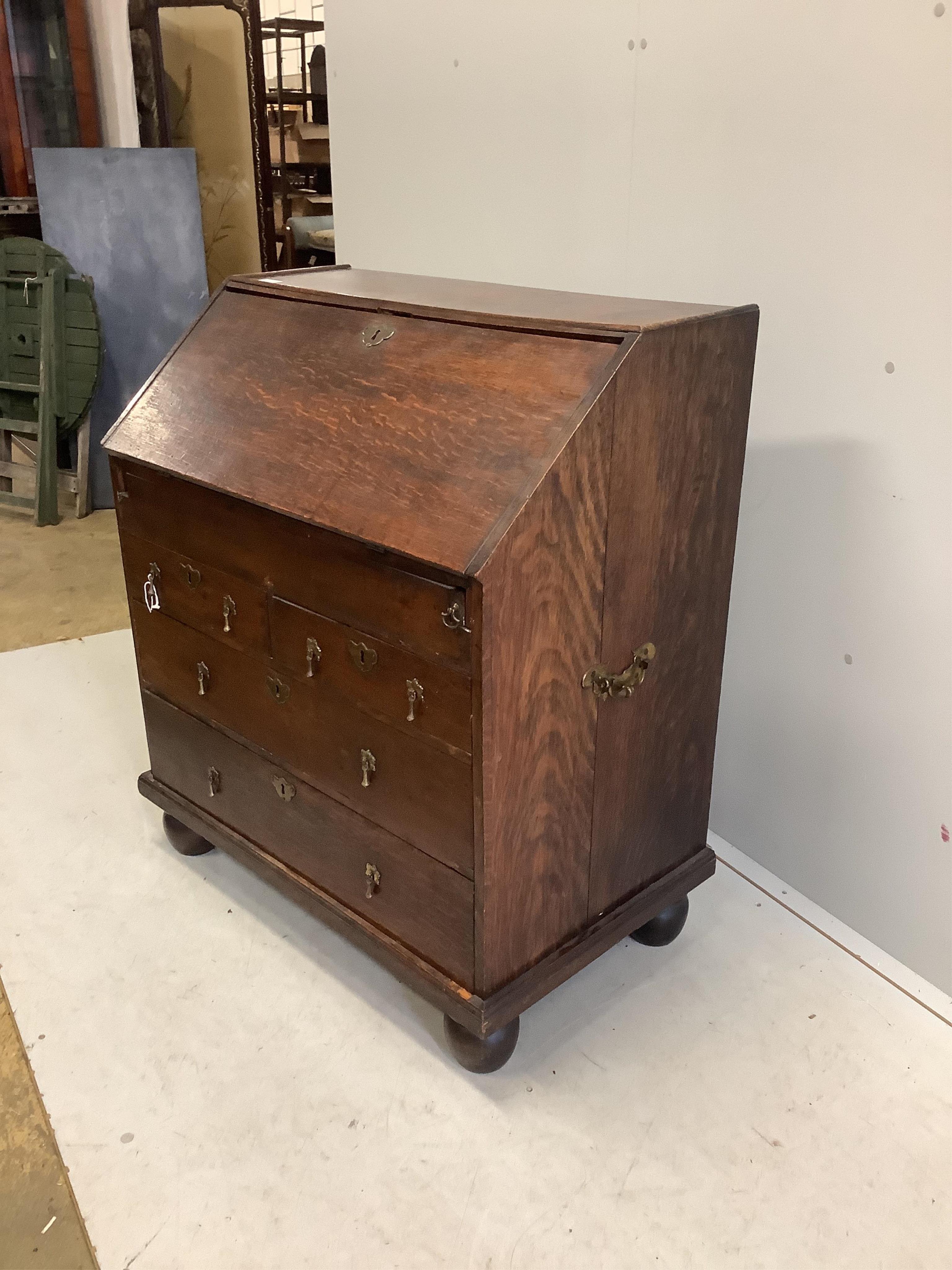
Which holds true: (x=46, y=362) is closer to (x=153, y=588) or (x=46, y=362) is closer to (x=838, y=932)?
(x=153, y=588)

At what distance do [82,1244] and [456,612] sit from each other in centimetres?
87

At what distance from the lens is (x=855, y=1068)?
4.75ft

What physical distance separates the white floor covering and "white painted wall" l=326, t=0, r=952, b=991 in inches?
10.1

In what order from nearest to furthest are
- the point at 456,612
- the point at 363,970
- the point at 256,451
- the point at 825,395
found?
the point at 456,612
the point at 256,451
the point at 825,395
the point at 363,970

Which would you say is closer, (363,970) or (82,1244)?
(82,1244)

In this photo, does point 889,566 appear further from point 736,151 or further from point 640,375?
point 736,151

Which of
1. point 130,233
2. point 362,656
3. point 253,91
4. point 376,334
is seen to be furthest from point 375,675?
point 253,91

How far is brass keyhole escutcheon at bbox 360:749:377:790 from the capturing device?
4.57ft

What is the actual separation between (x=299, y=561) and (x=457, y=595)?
0.31 meters

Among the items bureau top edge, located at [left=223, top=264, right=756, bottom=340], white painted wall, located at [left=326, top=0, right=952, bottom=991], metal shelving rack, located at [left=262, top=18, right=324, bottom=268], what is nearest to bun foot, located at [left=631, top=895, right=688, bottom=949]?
white painted wall, located at [left=326, top=0, right=952, bottom=991]

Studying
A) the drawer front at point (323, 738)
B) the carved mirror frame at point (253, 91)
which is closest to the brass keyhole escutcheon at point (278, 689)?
the drawer front at point (323, 738)

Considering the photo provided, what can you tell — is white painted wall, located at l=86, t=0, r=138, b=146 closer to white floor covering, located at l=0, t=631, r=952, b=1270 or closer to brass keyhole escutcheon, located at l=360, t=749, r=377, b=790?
white floor covering, located at l=0, t=631, r=952, b=1270

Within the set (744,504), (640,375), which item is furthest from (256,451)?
(744,504)

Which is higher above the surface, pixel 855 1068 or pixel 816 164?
pixel 816 164
